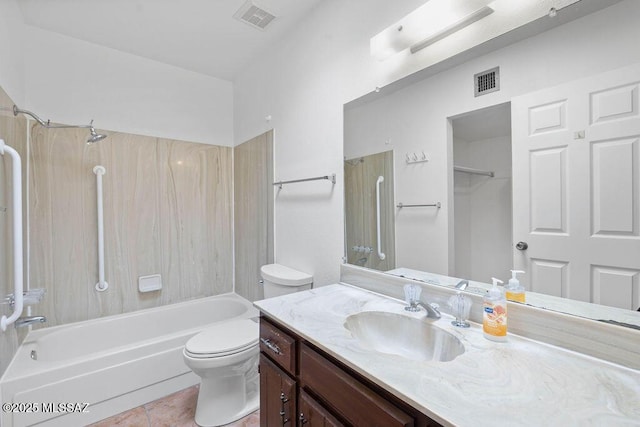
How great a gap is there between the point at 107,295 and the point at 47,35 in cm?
205

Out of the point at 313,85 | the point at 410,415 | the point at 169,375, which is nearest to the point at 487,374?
the point at 410,415

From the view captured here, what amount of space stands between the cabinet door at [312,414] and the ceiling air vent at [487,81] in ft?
4.07

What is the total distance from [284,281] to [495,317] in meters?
1.23

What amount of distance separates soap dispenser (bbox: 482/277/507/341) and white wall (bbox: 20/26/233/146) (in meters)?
2.80

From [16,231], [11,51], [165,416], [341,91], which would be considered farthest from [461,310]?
[11,51]

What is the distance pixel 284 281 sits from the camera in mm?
1847

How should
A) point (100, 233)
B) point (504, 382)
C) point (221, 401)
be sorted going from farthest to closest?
1. point (100, 233)
2. point (221, 401)
3. point (504, 382)

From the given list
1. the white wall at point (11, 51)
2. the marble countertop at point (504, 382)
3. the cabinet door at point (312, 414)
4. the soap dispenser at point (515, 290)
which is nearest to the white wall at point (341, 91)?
the soap dispenser at point (515, 290)

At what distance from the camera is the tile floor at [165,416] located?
5.72ft

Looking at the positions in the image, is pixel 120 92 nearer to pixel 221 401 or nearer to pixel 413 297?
pixel 221 401

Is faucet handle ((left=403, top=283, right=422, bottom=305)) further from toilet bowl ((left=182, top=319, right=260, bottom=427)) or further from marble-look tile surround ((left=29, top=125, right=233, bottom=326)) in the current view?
marble-look tile surround ((left=29, top=125, right=233, bottom=326))

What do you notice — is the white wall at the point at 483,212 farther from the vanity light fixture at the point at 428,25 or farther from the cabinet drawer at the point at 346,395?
the cabinet drawer at the point at 346,395

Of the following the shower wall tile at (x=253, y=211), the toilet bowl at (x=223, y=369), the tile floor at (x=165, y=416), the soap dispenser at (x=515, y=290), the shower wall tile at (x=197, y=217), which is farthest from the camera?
the shower wall tile at (x=197, y=217)

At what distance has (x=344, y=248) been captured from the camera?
167 centimetres
